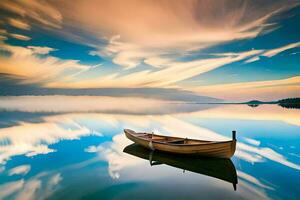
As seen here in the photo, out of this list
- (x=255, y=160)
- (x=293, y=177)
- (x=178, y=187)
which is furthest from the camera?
(x=255, y=160)

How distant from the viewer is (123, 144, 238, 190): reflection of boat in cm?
924

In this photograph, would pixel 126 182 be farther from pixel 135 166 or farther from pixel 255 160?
pixel 255 160

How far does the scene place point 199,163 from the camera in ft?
34.4

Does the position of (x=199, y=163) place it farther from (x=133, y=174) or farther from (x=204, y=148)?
(x=133, y=174)

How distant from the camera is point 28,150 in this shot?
13.9m

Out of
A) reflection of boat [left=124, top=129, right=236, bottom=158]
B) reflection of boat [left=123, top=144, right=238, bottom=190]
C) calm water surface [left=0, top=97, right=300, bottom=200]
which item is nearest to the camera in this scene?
calm water surface [left=0, top=97, right=300, bottom=200]

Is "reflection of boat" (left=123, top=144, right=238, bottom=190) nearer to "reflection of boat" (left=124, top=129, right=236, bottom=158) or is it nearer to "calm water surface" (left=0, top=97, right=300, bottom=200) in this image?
"calm water surface" (left=0, top=97, right=300, bottom=200)

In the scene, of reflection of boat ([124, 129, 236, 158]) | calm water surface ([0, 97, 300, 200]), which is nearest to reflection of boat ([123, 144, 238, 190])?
calm water surface ([0, 97, 300, 200])

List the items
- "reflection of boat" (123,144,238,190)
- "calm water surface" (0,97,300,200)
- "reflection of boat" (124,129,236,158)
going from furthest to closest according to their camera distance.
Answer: "reflection of boat" (124,129,236,158) < "reflection of boat" (123,144,238,190) < "calm water surface" (0,97,300,200)

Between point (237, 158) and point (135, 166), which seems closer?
point (135, 166)

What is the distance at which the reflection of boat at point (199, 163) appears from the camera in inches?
364

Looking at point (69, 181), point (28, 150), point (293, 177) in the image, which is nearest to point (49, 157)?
point (28, 150)

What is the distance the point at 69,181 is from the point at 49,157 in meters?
4.61

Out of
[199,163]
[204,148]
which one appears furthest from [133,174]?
[204,148]
